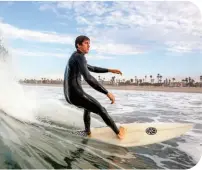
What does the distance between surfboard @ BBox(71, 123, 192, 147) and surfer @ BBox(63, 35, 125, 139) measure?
113 millimetres

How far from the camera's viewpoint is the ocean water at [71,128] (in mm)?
3025

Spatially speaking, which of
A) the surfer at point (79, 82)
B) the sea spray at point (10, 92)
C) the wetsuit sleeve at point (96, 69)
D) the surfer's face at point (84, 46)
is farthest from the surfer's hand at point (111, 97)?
the sea spray at point (10, 92)

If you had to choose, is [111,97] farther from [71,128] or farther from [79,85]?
[71,128]

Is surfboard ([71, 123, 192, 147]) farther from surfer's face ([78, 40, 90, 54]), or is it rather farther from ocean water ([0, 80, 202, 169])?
surfer's face ([78, 40, 90, 54])

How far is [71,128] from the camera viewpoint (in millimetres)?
3230

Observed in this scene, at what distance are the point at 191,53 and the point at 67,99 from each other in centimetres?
98

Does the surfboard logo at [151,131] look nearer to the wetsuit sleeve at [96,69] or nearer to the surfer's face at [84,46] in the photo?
the wetsuit sleeve at [96,69]

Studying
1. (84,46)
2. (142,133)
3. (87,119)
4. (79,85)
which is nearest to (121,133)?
(142,133)

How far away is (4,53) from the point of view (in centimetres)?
311

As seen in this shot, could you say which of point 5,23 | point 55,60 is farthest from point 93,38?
point 5,23

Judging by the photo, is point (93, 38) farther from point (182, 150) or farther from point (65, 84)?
point (182, 150)

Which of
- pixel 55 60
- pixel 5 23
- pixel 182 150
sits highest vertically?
pixel 5 23

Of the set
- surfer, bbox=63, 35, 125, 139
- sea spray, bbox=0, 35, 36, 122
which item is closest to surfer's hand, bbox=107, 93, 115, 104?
surfer, bbox=63, 35, 125, 139

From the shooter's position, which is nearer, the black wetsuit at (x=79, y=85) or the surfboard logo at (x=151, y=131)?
the black wetsuit at (x=79, y=85)
